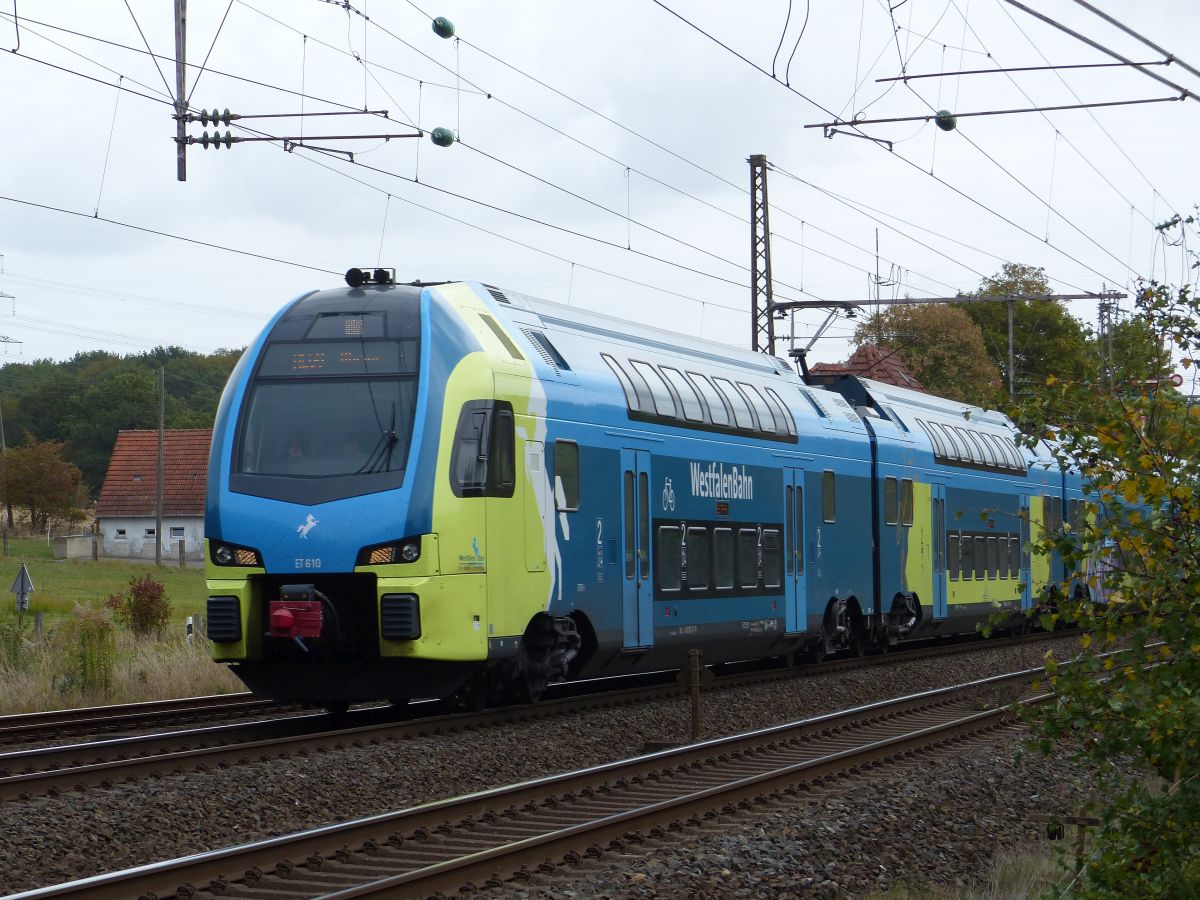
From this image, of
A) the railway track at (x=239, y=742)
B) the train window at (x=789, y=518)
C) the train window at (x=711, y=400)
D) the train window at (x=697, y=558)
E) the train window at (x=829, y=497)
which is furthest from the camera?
the train window at (x=829, y=497)

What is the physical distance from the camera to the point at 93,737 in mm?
14305

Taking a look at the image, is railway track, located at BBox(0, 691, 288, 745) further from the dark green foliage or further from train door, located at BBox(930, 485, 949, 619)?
the dark green foliage

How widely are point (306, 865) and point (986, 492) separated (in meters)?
21.4

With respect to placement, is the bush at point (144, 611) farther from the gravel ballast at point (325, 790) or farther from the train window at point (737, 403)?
the gravel ballast at point (325, 790)

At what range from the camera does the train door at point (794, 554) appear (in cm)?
2055

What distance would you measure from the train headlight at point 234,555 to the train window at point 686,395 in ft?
18.9

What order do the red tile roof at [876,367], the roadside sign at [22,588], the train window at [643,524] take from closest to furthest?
the train window at [643,524]
the roadside sign at [22,588]
the red tile roof at [876,367]

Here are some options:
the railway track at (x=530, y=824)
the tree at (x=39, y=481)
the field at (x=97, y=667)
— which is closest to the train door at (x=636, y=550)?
the railway track at (x=530, y=824)

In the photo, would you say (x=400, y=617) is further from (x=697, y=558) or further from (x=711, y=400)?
(x=711, y=400)

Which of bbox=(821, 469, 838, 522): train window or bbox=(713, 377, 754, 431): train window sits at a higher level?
bbox=(713, 377, 754, 431): train window

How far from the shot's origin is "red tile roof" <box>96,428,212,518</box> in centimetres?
7819

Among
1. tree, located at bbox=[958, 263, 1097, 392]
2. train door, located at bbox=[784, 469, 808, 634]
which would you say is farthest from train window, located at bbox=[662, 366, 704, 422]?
tree, located at bbox=[958, 263, 1097, 392]

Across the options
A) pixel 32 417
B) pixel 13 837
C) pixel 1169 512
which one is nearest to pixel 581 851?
pixel 13 837

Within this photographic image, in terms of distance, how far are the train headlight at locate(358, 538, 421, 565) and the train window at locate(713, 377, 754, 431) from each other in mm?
6705
